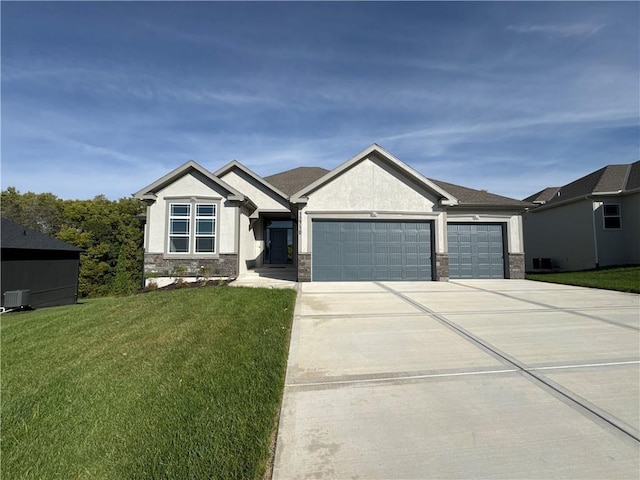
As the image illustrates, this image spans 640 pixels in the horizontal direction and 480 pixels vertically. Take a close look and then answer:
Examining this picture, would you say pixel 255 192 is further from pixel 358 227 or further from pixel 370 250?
pixel 370 250

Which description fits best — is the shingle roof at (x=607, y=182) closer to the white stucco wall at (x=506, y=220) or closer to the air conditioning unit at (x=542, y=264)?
the air conditioning unit at (x=542, y=264)

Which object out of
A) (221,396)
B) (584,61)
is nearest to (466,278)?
(584,61)

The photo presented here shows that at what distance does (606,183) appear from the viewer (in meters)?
17.0

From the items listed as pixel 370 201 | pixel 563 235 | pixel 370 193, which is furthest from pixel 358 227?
pixel 563 235

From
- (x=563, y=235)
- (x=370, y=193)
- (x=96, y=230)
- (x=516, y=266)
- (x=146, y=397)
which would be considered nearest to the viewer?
(x=146, y=397)

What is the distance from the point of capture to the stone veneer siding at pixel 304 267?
1198 centimetres

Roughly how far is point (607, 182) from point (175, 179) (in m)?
22.5

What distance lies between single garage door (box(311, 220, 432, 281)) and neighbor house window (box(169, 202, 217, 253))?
4447 mm

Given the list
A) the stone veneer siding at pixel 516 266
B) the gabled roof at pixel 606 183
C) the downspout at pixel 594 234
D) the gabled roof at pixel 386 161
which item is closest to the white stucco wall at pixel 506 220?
the stone veneer siding at pixel 516 266

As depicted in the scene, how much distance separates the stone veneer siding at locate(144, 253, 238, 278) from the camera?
12641 millimetres

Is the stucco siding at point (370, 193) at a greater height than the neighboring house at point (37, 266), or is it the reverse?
the stucco siding at point (370, 193)

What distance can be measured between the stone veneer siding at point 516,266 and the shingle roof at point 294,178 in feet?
35.9

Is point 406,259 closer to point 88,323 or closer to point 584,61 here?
point 584,61

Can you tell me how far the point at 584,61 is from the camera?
34.2ft
